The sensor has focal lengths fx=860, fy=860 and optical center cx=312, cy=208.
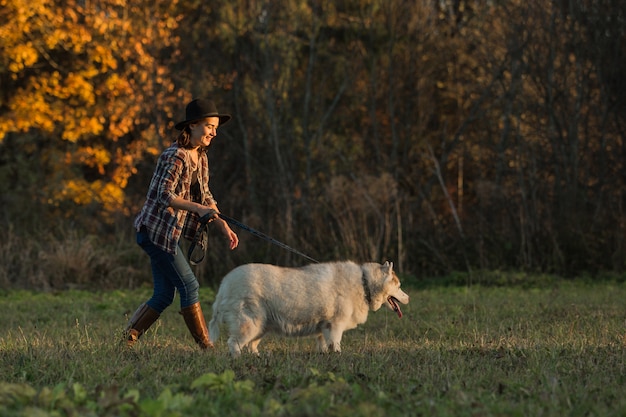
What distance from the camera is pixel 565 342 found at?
7977 mm

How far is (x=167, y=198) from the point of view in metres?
7.55

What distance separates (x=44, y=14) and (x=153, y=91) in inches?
134

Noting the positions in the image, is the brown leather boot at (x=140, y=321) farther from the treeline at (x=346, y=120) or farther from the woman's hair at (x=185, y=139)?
the treeline at (x=346, y=120)

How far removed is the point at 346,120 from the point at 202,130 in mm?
16701

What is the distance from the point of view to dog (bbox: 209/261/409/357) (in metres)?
7.80

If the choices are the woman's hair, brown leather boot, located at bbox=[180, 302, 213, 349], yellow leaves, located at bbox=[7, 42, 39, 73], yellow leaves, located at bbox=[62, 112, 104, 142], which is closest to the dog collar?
brown leather boot, located at bbox=[180, 302, 213, 349]

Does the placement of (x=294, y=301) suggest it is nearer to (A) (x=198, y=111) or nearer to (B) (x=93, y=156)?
(A) (x=198, y=111)

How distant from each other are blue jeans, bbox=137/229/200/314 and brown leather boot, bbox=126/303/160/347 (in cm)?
5

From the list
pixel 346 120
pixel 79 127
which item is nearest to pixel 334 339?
pixel 79 127

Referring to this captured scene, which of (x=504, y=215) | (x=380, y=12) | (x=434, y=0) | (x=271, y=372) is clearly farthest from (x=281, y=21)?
(x=271, y=372)

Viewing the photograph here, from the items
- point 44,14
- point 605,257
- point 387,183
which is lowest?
point 605,257

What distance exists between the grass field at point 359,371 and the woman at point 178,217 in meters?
0.39

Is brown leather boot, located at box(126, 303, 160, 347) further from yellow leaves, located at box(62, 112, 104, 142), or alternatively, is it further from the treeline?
yellow leaves, located at box(62, 112, 104, 142)

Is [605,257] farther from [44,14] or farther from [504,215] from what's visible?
[44,14]
